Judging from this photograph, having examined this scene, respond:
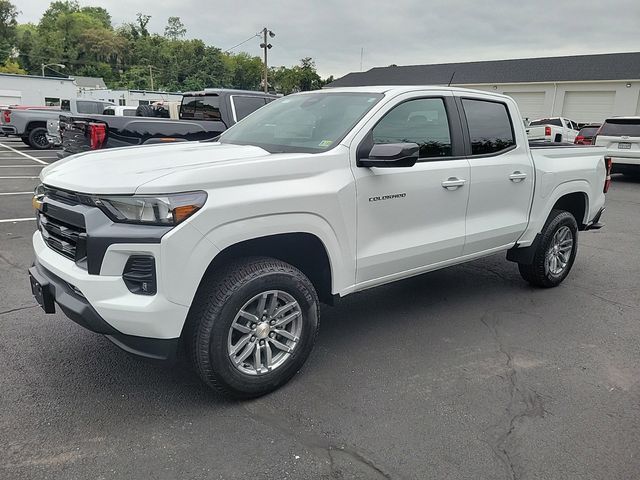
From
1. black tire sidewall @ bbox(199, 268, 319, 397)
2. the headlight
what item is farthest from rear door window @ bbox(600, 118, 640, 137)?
the headlight

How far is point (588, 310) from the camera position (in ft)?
16.1

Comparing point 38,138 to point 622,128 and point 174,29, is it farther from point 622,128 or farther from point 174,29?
point 174,29

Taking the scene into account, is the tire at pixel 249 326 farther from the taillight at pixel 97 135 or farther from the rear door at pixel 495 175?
the taillight at pixel 97 135

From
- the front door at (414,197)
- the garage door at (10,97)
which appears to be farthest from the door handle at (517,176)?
the garage door at (10,97)

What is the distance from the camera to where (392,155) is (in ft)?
10.7

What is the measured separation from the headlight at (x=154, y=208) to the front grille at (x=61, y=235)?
0.26 meters

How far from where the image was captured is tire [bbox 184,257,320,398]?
9.47 feet

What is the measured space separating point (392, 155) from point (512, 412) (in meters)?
1.75

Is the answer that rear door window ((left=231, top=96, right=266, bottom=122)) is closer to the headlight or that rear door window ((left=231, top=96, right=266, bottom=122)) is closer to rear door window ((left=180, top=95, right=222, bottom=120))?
rear door window ((left=180, top=95, right=222, bottom=120))

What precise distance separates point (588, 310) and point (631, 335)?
0.59 metres

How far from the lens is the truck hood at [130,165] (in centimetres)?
276

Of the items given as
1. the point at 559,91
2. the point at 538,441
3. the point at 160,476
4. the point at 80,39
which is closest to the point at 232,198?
the point at 160,476

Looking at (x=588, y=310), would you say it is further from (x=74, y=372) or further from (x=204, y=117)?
(x=204, y=117)

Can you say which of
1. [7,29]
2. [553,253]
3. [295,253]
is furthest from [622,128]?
[7,29]
